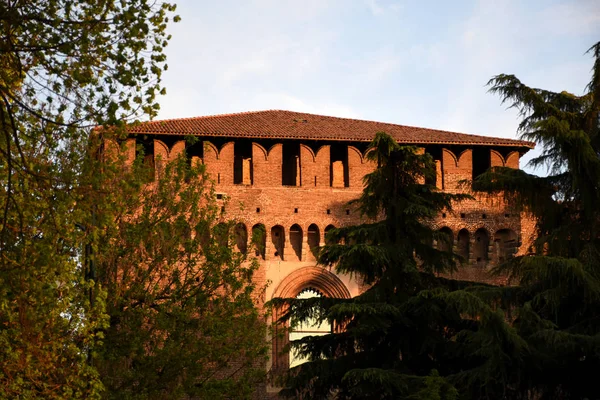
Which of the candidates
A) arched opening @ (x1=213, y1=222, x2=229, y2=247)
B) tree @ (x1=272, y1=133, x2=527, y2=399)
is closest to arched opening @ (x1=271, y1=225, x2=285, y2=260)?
arched opening @ (x1=213, y1=222, x2=229, y2=247)

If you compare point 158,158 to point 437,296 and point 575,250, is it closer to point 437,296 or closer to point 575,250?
point 437,296

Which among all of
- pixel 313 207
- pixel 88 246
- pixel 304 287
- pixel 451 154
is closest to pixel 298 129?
pixel 313 207

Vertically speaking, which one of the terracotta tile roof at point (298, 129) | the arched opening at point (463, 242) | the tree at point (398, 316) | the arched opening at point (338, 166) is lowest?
the tree at point (398, 316)

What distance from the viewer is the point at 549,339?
14289mm

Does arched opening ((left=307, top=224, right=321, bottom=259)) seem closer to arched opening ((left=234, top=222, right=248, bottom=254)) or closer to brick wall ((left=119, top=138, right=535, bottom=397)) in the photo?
brick wall ((left=119, top=138, right=535, bottom=397))

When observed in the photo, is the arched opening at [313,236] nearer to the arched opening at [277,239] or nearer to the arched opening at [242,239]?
the arched opening at [277,239]

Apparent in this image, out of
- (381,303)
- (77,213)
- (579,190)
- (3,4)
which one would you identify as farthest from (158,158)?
(3,4)

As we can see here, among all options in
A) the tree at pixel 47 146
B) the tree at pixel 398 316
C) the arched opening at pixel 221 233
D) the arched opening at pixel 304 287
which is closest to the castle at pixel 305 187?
the arched opening at pixel 304 287

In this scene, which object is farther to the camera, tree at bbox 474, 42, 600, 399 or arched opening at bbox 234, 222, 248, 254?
arched opening at bbox 234, 222, 248, 254

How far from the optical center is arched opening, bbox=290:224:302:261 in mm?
25686

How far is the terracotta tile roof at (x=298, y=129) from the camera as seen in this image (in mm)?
25859

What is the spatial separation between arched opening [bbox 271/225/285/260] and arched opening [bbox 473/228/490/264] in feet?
16.4

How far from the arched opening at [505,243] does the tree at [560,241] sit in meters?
8.73

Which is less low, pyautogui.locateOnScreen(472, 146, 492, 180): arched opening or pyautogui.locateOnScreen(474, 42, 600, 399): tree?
pyautogui.locateOnScreen(472, 146, 492, 180): arched opening
